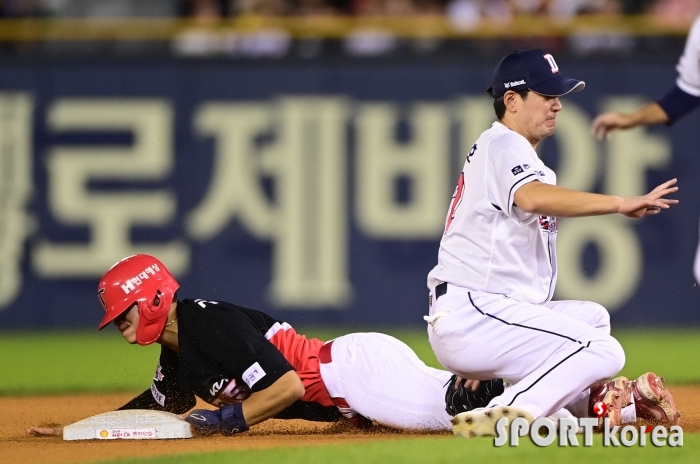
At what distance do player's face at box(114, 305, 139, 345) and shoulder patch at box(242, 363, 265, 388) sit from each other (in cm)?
55

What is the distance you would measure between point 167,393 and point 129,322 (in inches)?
19.2

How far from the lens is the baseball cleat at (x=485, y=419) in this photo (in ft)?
15.6

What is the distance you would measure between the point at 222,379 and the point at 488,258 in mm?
1277

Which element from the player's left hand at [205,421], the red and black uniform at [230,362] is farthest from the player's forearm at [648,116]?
the player's left hand at [205,421]

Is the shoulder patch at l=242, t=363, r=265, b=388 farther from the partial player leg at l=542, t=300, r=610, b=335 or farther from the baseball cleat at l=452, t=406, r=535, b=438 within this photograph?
the partial player leg at l=542, t=300, r=610, b=335

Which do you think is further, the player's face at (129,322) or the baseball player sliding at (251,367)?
the player's face at (129,322)

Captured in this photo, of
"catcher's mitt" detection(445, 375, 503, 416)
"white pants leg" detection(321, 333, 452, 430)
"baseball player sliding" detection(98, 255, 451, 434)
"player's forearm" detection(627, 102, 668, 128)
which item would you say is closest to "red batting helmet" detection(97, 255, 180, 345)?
"baseball player sliding" detection(98, 255, 451, 434)

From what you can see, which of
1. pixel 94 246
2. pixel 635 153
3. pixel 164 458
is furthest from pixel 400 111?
pixel 164 458

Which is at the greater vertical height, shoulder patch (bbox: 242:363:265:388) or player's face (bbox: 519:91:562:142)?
player's face (bbox: 519:91:562:142)

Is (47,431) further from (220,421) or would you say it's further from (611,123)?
(611,123)

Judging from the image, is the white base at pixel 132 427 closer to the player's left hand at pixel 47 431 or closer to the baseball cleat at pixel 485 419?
the player's left hand at pixel 47 431

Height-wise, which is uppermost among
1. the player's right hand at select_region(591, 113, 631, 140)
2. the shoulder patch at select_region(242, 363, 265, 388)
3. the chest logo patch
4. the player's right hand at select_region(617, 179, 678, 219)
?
the player's right hand at select_region(591, 113, 631, 140)

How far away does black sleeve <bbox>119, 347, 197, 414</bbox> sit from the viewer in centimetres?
548

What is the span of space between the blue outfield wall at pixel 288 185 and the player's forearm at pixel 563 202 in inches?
240
